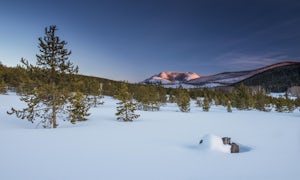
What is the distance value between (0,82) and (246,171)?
64494 mm

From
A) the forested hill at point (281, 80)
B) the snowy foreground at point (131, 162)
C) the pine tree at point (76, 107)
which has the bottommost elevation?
the snowy foreground at point (131, 162)

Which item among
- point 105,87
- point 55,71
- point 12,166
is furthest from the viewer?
point 105,87

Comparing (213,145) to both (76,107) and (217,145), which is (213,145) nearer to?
(217,145)

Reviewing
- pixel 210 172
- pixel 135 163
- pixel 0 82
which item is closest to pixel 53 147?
pixel 135 163

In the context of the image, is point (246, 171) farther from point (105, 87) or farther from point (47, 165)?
point (105, 87)

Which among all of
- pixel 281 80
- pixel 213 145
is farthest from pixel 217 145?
pixel 281 80

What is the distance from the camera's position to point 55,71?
15305 millimetres

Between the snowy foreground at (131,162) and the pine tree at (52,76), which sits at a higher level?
the pine tree at (52,76)

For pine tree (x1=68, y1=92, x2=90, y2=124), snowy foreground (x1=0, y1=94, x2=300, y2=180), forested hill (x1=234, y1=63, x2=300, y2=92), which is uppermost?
forested hill (x1=234, y1=63, x2=300, y2=92)

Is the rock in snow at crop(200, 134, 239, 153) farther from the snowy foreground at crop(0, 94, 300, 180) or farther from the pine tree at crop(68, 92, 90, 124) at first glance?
the pine tree at crop(68, 92, 90, 124)

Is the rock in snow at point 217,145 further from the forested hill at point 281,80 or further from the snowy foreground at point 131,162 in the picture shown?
the forested hill at point 281,80

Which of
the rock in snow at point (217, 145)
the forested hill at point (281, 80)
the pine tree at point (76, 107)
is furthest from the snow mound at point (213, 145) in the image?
the forested hill at point (281, 80)

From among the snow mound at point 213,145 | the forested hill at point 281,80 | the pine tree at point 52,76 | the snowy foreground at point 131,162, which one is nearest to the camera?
the snowy foreground at point 131,162

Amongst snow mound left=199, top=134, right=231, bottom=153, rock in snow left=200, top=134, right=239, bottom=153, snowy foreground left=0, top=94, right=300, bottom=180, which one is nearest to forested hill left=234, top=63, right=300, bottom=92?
rock in snow left=200, top=134, right=239, bottom=153
